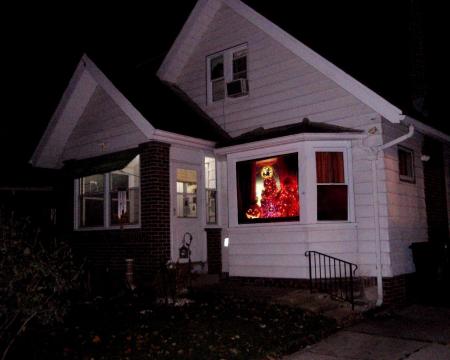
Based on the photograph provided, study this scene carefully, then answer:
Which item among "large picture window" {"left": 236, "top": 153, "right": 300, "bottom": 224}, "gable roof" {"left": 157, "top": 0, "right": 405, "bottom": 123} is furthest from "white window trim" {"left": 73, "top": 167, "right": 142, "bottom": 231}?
"gable roof" {"left": 157, "top": 0, "right": 405, "bottom": 123}

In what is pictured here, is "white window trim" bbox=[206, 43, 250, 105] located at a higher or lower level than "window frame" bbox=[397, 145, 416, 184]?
higher

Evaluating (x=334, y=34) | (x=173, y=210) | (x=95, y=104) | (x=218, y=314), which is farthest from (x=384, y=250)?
(x=95, y=104)

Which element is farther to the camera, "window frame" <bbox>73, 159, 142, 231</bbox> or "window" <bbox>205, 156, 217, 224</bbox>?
"window" <bbox>205, 156, 217, 224</bbox>

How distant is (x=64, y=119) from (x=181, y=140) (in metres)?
3.96

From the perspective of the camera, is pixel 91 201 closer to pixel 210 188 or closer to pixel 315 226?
pixel 210 188

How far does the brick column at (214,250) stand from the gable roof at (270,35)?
4526 mm

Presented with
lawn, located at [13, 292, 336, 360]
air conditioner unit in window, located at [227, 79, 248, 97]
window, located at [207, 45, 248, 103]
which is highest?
window, located at [207, 45, 248, 103]

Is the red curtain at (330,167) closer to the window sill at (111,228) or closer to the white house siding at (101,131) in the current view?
the white house siding at (101,131)

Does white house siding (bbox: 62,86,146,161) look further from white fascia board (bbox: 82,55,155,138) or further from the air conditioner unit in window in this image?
the air conditioner unit in window

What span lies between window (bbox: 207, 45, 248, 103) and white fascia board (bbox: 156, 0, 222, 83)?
76 centimetres

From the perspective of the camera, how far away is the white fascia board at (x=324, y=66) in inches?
376

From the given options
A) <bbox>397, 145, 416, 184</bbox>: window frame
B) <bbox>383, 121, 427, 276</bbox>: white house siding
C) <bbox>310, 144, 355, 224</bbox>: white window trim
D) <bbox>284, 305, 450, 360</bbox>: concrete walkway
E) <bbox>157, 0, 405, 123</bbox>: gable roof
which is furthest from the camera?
<bbox>397, 145, 416, 184</bbox>: window frame

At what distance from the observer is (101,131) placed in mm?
12312

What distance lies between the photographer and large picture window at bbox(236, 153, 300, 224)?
33.7 feet
